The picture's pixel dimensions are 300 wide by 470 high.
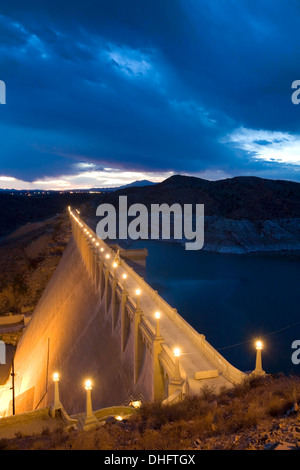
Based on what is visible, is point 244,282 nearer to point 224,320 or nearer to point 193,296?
point 193,296

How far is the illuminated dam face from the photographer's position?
10414mm

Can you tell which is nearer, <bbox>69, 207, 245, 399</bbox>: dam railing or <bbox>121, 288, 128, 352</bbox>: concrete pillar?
<bbox>69, 207, 245, 399</bbox>: dam railing

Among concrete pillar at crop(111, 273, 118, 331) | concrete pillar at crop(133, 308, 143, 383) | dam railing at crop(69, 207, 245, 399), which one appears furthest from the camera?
concrete pillar at crop(111, 273, 118, 331)

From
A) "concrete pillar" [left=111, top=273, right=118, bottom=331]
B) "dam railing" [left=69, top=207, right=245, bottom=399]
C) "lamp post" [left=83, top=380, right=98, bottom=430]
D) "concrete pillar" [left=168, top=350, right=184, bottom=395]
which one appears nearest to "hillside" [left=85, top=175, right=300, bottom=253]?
"concrete pillar" [left=111, top=273, right=118, bottom=331]

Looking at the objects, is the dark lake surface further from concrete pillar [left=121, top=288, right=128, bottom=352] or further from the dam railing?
concrete pillar [left=121, top=288, right=128, bottom=352]

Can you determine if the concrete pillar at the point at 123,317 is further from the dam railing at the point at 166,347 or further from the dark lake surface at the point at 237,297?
the dark lake surface at the point at 237,297

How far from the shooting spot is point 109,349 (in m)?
16.6

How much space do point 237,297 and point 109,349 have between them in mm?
31586

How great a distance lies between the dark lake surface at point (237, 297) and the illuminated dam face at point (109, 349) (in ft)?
29.7

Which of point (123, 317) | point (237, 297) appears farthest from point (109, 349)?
→ point (237, 297)

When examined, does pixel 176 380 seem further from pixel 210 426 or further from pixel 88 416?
pixel 88 416

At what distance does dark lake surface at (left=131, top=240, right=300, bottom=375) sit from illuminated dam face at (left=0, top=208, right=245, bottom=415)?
29.7ft

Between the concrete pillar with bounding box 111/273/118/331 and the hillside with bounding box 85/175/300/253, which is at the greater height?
the hillside with bounding box 85/175/300/253
